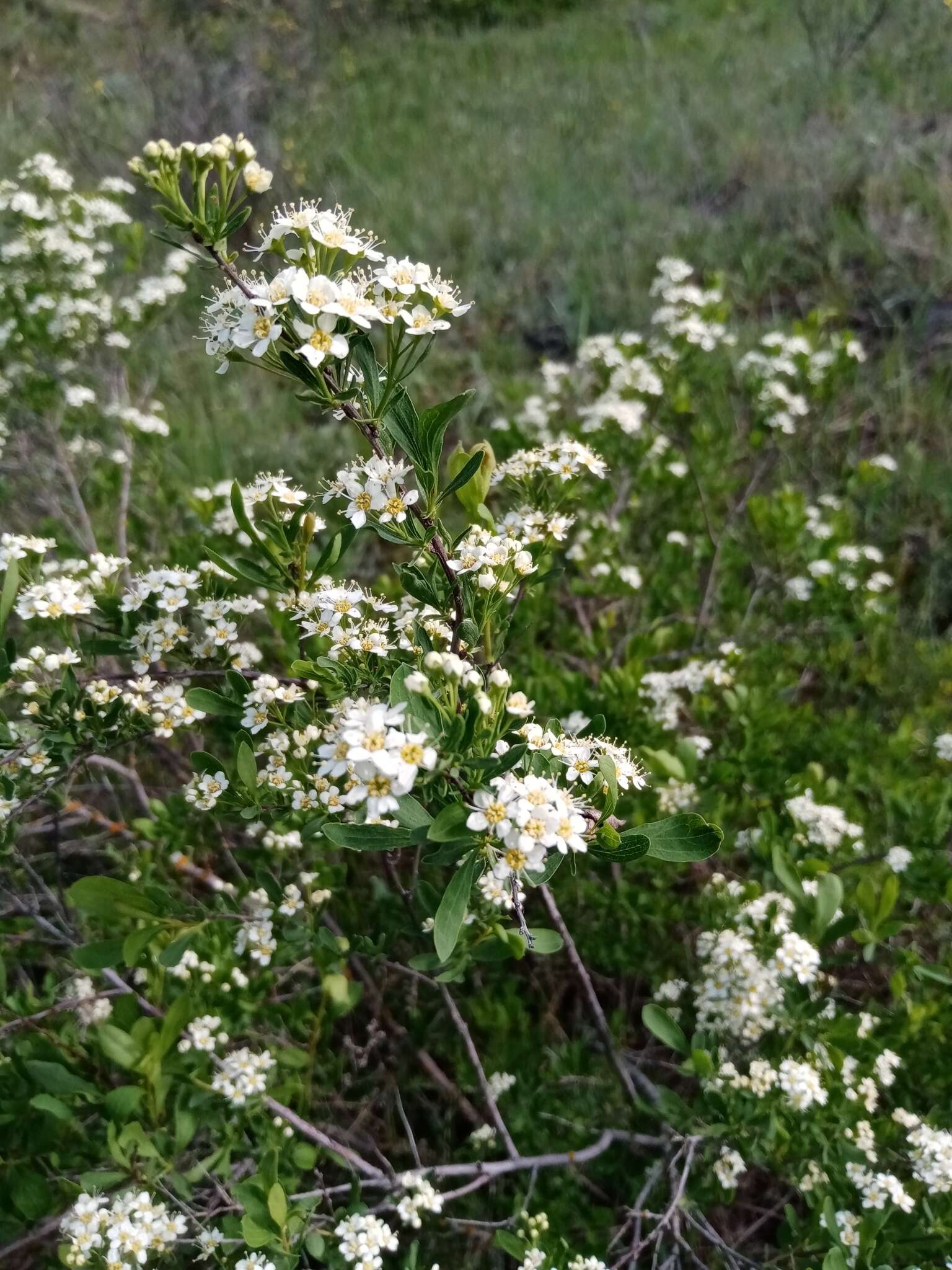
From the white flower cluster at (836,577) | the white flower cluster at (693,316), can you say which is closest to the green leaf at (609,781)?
the white flower cluster at (836,577)

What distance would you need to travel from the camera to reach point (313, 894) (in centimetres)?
205

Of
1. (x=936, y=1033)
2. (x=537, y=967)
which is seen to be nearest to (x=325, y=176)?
(x=537, y=967)

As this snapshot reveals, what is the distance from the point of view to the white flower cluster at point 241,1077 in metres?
1.91

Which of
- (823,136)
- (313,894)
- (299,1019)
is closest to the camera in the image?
(313,894)

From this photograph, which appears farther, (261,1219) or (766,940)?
(766,940)

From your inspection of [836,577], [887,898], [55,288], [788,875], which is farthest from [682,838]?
[55,288]

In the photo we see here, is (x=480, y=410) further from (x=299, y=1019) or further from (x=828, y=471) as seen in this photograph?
(x=299, y=1019)

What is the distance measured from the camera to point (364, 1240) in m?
1.66

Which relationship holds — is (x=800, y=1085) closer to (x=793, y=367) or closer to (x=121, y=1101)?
(x=121, y=1101)

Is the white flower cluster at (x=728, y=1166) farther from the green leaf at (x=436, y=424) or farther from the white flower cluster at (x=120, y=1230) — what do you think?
the green leaf at (x=436, y=424)

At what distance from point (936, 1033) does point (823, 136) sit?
650cm

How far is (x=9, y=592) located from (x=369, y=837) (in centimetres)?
94

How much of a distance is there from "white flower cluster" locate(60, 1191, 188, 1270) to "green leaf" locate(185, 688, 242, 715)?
95 cm

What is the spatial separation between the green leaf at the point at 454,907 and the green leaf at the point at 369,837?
0.08 m
